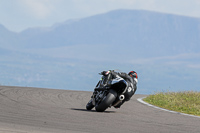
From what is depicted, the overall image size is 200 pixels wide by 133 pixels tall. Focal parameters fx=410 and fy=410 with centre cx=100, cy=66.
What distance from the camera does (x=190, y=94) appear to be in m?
23.1

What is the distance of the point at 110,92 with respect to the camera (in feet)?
40.4

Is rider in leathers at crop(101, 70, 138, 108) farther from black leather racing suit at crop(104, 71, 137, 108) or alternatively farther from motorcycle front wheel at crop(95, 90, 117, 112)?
motorcycle front wheel at crop(95, 90, 117, 112)

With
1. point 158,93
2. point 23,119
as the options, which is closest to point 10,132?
point 23,119

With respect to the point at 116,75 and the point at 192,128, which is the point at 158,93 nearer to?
the point at 116,75

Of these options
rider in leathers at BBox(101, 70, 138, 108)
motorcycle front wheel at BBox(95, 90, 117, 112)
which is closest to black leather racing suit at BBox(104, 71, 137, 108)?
rider in leathers at BBox(101, 70, 138, 108)

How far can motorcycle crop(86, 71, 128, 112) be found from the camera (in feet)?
40.3

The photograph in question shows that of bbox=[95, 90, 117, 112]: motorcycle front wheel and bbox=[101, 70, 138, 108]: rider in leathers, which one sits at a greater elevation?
bbox=[101, 70, 138, 108]: rider in leathers

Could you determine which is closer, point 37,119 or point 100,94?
point 37,119

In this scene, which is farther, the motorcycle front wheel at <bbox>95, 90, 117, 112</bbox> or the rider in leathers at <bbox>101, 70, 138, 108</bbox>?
the rider in leathers at <bbox>101, 70, 138, 108</bbox>

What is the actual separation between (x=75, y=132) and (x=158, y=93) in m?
15.6

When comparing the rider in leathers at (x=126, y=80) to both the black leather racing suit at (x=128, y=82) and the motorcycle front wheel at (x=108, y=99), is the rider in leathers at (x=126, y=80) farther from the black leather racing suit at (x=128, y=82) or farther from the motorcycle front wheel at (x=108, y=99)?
the motorcycle front wheel at (x=108, y=99)

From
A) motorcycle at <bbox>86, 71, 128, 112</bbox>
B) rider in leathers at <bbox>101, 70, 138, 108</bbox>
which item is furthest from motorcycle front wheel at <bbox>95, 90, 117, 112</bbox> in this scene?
rider in leathers at <bbox>101, 70, 138, 108</bbox>

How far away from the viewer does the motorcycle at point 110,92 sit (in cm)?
1229

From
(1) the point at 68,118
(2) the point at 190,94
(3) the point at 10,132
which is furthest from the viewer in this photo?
(2) the point at 190,94
